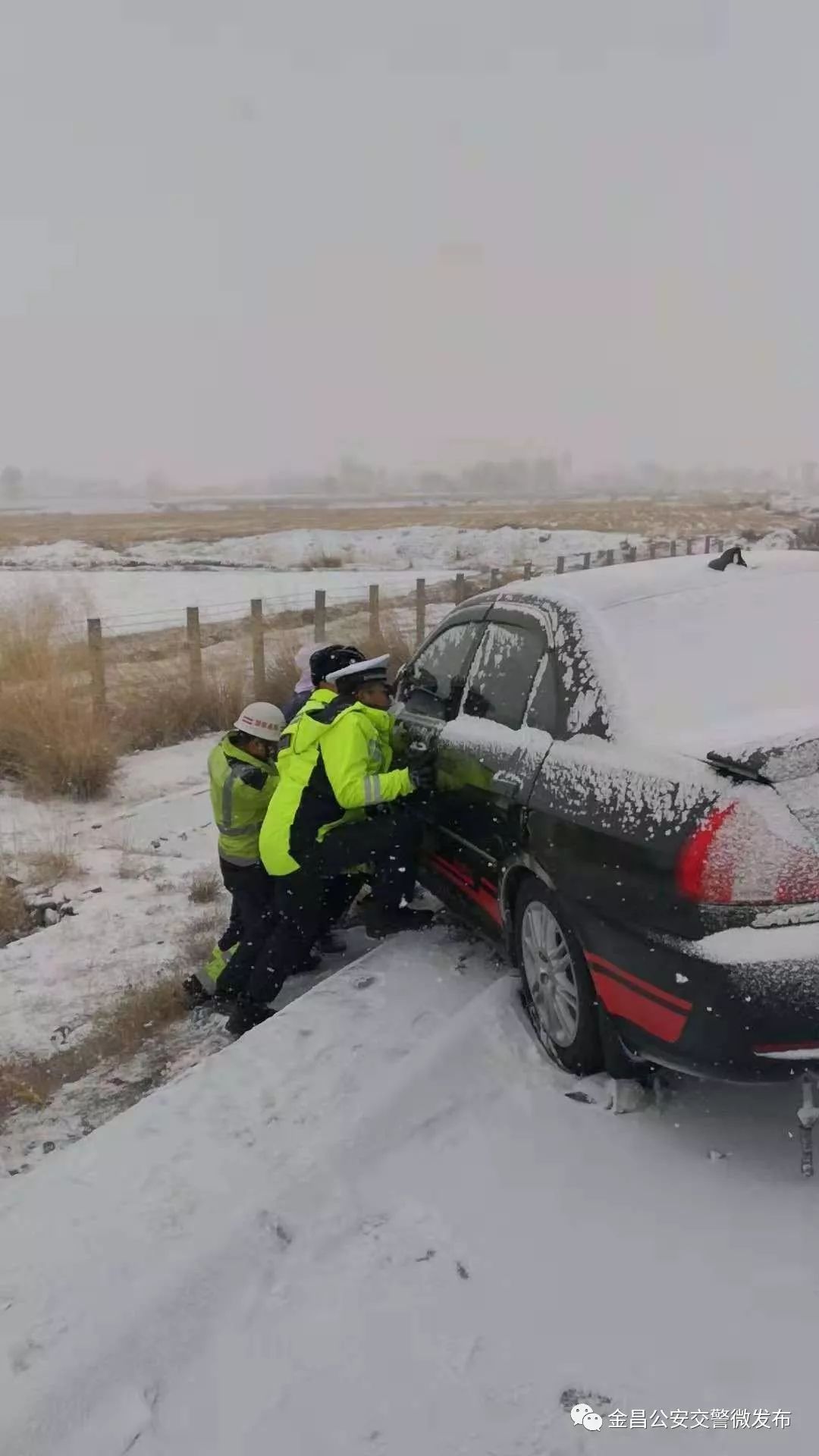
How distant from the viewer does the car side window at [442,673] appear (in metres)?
4.45

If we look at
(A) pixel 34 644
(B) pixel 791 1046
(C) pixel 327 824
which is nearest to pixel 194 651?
(A) pixel 34 644

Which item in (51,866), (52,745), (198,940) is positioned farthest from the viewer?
(52,745)

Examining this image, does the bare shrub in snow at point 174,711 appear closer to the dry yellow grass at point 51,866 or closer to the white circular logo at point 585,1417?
the dry yellow grass at point 51,866

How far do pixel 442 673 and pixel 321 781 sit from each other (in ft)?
2.53

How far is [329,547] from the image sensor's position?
41000 millimetres

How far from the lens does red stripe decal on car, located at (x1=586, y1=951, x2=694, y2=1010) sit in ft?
8.74

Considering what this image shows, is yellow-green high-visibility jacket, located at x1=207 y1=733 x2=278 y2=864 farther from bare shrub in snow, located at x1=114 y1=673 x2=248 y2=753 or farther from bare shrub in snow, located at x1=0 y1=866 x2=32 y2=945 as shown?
bare shrub in snow, located at x1=114 y1=673 x2=248 y2=753

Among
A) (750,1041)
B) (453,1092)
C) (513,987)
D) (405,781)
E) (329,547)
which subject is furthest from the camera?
(329,547)

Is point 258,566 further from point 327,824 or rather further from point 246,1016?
point 246,1016

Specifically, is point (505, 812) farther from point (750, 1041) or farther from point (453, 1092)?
point (750, 1041)

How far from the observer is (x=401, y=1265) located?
2.64 meters

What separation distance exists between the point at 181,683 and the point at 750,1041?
8850 mm

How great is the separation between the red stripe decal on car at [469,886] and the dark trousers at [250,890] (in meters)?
0.79

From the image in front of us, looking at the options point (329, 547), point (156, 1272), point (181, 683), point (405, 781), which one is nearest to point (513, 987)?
point (405, 781)
